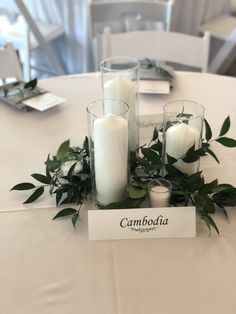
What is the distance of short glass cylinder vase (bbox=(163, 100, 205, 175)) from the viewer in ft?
2.68

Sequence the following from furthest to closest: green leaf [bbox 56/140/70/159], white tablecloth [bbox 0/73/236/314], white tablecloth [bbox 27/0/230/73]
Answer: white tablecloth [bbox 27/0/230/73], green leaf [bbox 56/140/70/159], white tablecloth [bbox 0/73/236/314]

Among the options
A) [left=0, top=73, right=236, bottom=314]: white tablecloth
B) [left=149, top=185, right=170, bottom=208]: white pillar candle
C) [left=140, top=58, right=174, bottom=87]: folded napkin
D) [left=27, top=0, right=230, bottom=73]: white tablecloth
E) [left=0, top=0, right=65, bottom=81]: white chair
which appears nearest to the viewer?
[left=0, top=73, right=236, bottom=314]: white tablecloth

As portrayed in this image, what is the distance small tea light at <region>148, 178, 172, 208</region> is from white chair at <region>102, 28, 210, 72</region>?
833 mm

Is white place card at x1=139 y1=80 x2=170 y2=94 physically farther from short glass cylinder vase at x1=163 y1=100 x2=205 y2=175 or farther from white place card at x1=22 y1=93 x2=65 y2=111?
short glass cylinder vase at x1=163 y1=100 x2=205 y2=175

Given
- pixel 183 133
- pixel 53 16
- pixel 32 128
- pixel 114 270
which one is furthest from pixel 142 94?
pixel 53 16

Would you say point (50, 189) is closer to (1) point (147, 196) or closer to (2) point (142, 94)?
(1) point (147, 196)

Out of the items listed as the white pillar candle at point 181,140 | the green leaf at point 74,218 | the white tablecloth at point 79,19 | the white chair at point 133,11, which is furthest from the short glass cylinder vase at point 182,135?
the white tablecloth at point 79,19

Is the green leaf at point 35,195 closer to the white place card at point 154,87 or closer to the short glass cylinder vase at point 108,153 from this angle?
→ the short glass cylinder vase at point 108,153

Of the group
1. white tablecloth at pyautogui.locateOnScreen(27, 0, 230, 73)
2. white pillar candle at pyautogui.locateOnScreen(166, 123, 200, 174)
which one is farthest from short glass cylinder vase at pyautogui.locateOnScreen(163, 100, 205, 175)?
white tablecloth at pyautogui.locateOnScreen(27, 0, 230, 73)

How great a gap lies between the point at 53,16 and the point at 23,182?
5.21 feet

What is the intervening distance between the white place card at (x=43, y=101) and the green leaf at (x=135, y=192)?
1.60 feet

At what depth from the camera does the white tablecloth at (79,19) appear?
2.18 m

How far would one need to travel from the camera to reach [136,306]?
2.18ft

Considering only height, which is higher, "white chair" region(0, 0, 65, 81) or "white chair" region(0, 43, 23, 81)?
"white chair" region(0, 43, 23, 81)
